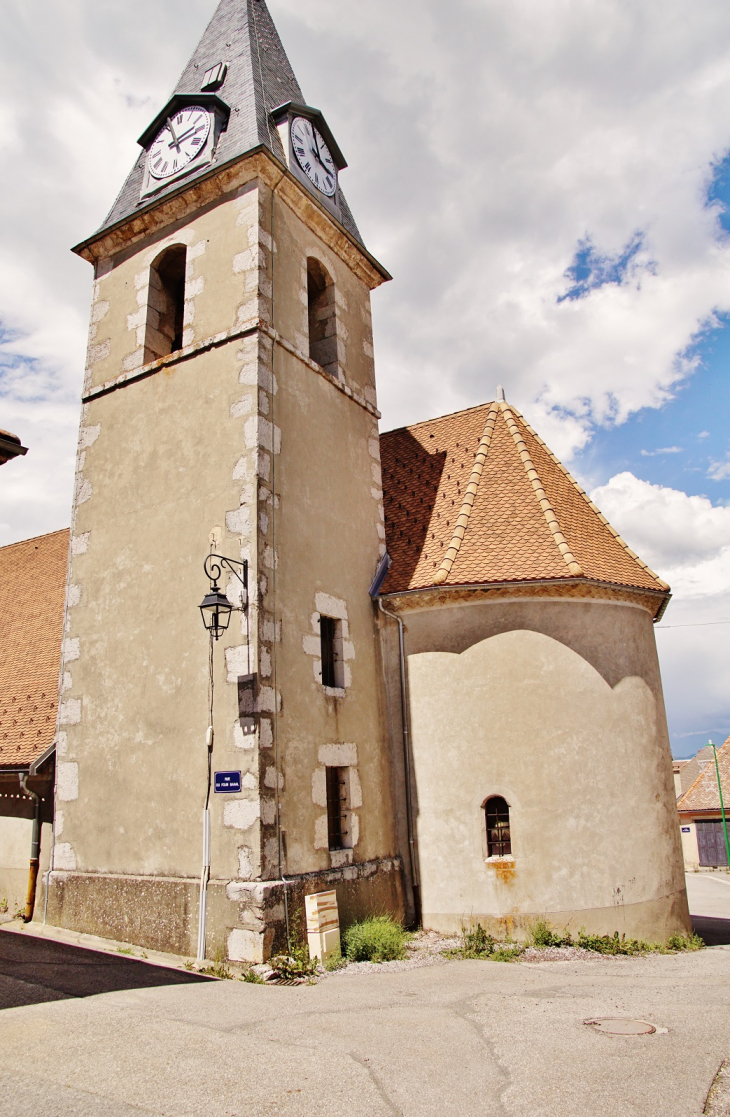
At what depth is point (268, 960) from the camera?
7750mm

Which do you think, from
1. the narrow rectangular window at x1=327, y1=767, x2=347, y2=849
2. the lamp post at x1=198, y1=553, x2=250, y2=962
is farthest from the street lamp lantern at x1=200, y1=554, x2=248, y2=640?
the narrow rectangular window at x1=327, y1=767, x2=347, y2=849

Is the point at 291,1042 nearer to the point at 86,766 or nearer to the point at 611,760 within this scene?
the point at 86,766

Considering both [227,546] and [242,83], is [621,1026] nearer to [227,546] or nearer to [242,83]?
[227,546]

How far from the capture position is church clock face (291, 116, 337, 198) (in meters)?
12.2

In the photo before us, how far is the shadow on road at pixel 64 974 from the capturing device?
6.45 metres

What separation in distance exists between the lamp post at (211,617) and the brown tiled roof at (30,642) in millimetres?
3287

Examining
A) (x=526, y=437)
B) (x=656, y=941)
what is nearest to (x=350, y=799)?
(x=656, y=941)

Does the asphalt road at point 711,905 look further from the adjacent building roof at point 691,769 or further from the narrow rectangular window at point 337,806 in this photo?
the adjacent building roof at point 691,769

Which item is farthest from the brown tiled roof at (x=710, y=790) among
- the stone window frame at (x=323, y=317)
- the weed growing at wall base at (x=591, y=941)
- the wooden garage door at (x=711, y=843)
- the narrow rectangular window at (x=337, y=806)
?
the stone window frame at (x=323, y=317)

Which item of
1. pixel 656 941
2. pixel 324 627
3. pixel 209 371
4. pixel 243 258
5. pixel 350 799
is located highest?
pixel 243 258

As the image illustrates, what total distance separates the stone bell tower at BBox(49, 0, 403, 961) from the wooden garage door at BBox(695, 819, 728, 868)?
26.6 m

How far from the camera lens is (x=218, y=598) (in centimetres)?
857

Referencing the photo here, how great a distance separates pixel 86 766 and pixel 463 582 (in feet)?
18.0

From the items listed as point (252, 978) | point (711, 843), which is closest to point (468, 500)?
point (252, 978)
